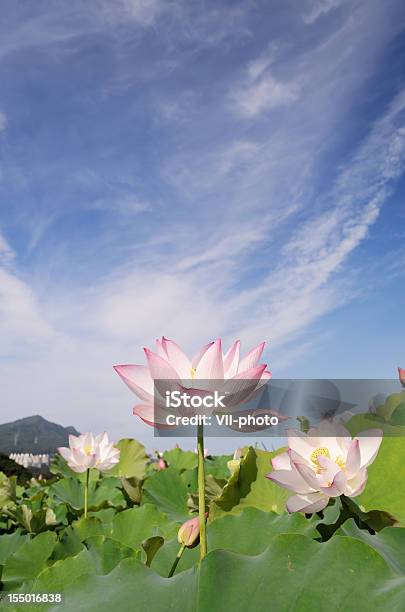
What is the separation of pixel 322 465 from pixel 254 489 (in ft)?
1.69

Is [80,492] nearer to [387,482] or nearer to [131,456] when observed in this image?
[131,456]

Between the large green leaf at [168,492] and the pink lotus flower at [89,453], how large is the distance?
19.4 inches

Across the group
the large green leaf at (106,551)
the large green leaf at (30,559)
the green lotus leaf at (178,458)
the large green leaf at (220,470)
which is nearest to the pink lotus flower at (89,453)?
the large green leaf at (220,470)

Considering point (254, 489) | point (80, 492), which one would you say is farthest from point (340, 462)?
point (80, 492)

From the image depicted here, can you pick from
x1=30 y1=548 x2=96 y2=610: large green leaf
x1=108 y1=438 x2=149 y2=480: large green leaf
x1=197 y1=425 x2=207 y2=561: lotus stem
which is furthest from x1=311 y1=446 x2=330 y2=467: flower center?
x1=108 y1=438 x2=149 y2=480: large green leaf

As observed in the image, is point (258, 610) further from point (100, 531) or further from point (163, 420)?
point (100, 531)

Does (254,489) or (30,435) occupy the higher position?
(30,435)

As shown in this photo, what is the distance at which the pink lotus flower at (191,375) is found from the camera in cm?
107

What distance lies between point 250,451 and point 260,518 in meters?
0.44

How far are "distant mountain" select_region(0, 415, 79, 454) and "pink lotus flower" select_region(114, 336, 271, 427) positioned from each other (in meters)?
14.1

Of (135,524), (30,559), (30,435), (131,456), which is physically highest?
(30,435)

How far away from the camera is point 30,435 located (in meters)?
17.4

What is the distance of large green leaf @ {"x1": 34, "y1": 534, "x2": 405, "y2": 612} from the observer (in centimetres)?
81

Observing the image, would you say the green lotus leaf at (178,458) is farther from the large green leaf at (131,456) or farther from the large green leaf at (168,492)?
the large green leaf at (168,492)
